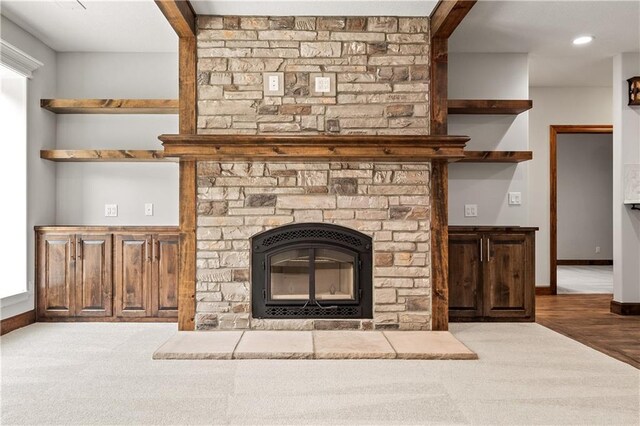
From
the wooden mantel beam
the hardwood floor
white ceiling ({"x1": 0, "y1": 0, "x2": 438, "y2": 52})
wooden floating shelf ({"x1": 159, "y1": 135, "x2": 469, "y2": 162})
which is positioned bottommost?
the hardwood floor

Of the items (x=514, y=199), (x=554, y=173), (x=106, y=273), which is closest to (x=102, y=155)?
(x=106, y=273)

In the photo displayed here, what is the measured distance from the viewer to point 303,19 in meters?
3.97

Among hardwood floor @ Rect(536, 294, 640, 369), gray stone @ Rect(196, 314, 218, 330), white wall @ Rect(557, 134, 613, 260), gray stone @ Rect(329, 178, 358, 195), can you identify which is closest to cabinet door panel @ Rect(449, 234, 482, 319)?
hardwood floor @ Rect(536, 294, 640, 369)

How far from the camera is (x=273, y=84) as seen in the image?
156 inches

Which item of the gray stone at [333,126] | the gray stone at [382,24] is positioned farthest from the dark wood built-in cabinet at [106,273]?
the gray stone at [382,24]

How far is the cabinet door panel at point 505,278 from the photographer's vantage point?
14.3 feet

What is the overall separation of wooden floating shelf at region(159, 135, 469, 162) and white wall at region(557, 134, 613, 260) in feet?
23.8

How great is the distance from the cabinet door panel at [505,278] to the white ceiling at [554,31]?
5.93 ft

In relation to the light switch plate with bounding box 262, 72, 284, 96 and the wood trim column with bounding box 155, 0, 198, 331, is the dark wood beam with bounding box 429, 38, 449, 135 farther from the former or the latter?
the wood trim column with bounding box 155, 0, 198, 331

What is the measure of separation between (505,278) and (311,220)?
6.10ft

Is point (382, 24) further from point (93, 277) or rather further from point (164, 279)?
point (93, 277)

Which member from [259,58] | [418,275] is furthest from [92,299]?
[418,275]

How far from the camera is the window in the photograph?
14.0 feet

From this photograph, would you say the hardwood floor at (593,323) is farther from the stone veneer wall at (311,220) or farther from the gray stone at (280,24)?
the gray stone at (280,24)
